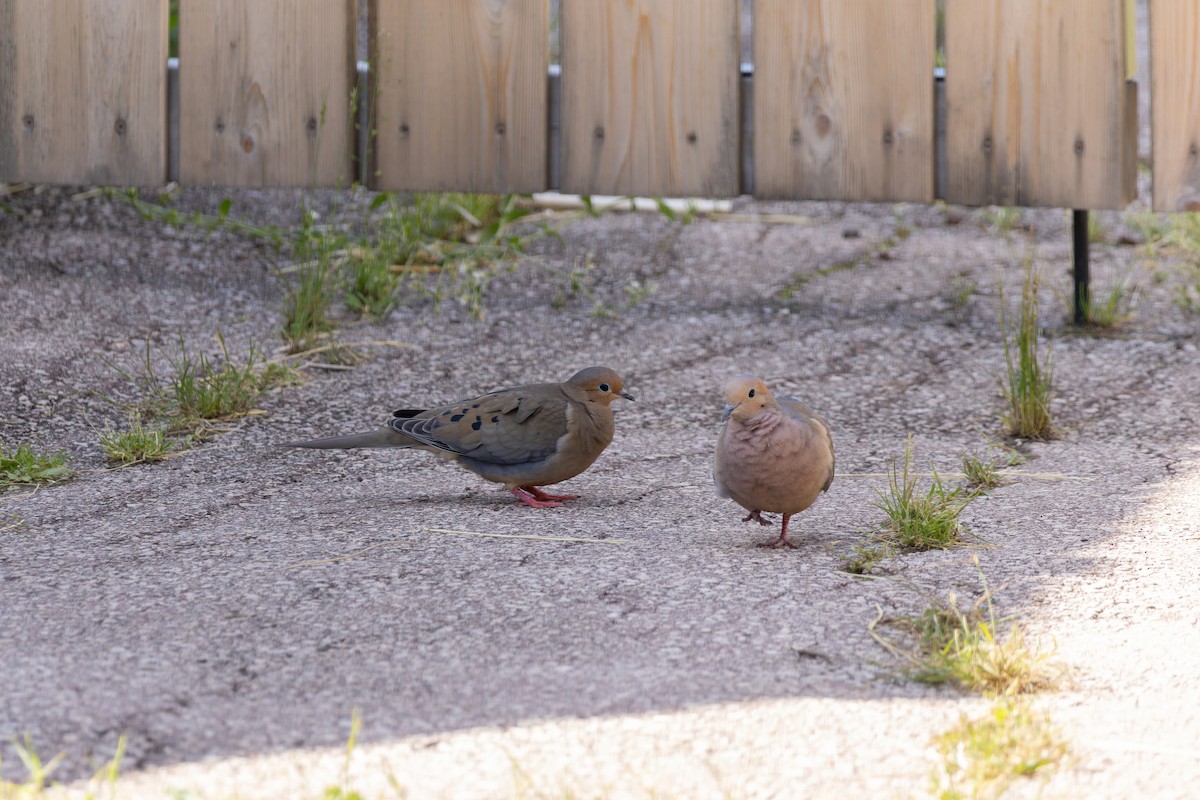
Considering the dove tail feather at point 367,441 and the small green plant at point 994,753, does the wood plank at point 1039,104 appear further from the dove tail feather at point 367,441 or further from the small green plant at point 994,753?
the small green plant at point 994,753

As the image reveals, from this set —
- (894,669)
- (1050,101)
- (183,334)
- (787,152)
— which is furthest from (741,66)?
(894,669)

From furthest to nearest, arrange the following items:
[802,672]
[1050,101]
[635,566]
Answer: [1050,101] < [635,566] < [802,672]

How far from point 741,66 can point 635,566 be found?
116 inches

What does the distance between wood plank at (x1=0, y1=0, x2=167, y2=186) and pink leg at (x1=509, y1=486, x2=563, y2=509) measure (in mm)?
2508

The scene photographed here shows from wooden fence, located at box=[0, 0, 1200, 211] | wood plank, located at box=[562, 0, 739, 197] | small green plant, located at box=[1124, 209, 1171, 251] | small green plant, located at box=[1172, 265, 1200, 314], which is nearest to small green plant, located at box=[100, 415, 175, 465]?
wooden fence, located at box=[0, 0, 1200, 211]

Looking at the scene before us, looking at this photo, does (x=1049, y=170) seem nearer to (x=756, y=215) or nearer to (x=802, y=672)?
(x=756, y=215)

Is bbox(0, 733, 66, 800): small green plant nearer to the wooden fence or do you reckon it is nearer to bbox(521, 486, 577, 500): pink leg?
bbox(521, 486, 577, 500): pink leg

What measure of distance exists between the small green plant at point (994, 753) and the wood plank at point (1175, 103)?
3.43m

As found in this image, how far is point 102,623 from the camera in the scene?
2635 millimetres

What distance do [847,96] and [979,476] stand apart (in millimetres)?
2019

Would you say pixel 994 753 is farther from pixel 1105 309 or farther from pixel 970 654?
pixel 1105 309

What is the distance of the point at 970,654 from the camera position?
237 centimetres

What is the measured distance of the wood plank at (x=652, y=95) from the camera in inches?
204

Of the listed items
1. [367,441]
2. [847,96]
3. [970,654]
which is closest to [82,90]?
[367,441]
